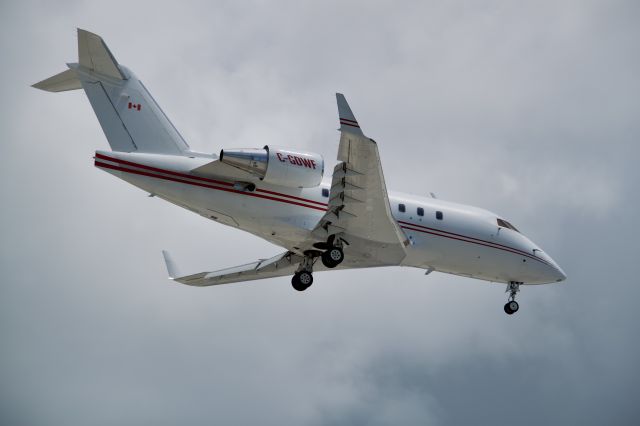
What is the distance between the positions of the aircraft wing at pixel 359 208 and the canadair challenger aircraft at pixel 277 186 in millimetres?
31

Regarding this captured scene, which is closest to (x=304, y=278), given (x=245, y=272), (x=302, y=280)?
(x=302, y=280)

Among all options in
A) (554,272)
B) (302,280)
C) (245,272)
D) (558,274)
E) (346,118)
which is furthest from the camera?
(245,272)

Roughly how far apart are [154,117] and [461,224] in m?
10.8

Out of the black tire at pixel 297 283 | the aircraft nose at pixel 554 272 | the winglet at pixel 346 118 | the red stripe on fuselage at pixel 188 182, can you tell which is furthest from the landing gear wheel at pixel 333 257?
the aircraft nose at pixel 554 272

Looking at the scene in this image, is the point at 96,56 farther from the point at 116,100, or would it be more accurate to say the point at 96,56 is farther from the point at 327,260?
the point at 327,260

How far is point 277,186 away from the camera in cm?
2858

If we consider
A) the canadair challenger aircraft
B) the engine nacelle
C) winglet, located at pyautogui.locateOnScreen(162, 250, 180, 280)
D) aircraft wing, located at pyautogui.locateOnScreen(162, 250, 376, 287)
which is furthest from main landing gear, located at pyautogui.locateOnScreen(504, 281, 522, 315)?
winglet, located at pyautogui.locateOnScreen(162, 250, 180, 280)

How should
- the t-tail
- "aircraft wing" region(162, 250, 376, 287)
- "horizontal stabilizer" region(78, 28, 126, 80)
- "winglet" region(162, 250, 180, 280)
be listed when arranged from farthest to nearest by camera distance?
"winglet" region(162, 250, 180, 280)
"aircraft wing" region(162, 250, 376, 287)
the t-tail
"horizontal stabilizer" region(78, 28, 126, 80)

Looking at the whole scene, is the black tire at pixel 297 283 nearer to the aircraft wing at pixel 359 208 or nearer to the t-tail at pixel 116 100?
the aircraft wing at pixel 359 208

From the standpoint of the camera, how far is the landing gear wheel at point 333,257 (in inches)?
1154

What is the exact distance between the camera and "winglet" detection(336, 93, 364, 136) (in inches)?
973

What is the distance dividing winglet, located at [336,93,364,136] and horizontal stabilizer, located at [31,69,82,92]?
8.09 metres

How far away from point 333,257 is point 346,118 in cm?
566

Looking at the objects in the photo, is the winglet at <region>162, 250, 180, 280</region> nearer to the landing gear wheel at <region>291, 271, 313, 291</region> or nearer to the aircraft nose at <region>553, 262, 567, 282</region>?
the landing gear wheel at <region>291, 271, 313, 291</region>
